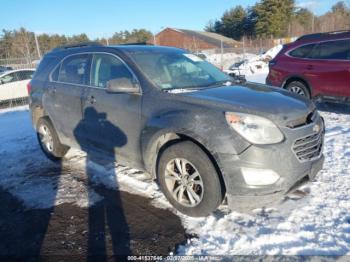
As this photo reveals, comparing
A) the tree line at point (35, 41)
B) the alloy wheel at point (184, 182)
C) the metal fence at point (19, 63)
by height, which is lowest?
the alloy wheel at point (184, 182)

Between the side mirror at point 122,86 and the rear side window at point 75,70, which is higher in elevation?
the rear side window at point 75,70

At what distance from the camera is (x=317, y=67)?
7.58m

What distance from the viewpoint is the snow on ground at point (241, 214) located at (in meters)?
2.91

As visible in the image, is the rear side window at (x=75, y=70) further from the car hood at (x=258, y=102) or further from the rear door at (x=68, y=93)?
the car hood at (x=258, y=102)

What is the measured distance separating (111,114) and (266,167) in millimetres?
2022

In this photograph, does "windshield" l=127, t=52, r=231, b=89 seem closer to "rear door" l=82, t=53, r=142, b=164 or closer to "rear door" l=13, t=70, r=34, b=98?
"rear door" l=82, t=53, r=142, b=164

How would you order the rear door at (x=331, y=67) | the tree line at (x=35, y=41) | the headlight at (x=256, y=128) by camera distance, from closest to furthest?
the headlight at (x=256, y=128)
the rear door at (x=331, y=67)
the tree line at (x=35, y=41)

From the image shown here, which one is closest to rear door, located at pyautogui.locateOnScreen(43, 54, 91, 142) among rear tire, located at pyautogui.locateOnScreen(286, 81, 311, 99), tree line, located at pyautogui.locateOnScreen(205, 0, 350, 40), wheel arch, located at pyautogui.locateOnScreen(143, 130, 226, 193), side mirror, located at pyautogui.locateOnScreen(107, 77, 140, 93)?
side mirror, located at pyautogui.locateOnScreen(107, 77, 140, 93)

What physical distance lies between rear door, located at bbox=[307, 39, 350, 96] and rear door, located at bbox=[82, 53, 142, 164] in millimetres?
5246

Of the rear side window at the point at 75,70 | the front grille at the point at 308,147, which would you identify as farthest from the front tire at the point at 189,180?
the rear side window at the point at 75,70

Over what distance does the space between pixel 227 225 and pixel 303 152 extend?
105 cm

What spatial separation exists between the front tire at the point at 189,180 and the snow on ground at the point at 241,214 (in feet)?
0.55

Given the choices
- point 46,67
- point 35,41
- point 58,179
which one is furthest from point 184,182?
point 35,41

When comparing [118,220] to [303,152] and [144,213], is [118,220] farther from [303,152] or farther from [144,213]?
[303,152]
